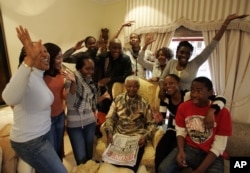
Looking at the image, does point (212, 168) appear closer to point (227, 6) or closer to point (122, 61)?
point (122, 61)

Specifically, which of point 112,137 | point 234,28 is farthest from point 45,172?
point 234,28

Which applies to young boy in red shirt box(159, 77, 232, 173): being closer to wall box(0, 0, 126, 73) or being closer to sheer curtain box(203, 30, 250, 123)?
sheer curtain box(203, 30, 250, 123)

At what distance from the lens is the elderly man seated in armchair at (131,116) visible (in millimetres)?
2088

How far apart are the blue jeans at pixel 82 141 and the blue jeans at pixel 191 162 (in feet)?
2.31

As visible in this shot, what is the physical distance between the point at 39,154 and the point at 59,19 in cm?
240

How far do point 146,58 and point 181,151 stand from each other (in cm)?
154

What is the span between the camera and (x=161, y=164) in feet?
Answer: 5.54

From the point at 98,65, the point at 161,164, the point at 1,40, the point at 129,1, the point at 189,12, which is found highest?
→ the point at 129,1

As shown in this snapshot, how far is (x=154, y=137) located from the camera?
2008 millimetres

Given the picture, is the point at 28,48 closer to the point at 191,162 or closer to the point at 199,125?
the point at 199,125

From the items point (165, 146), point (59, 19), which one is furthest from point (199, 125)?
point (59, 19)

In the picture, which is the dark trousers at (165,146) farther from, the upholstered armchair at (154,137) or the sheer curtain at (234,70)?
the sheer curtain at (234,70)

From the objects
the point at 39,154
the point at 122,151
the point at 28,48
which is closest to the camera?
the point at 28,48

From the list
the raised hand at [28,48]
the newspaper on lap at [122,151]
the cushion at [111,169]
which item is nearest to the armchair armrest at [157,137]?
the newspaper on lap at [122,151]
